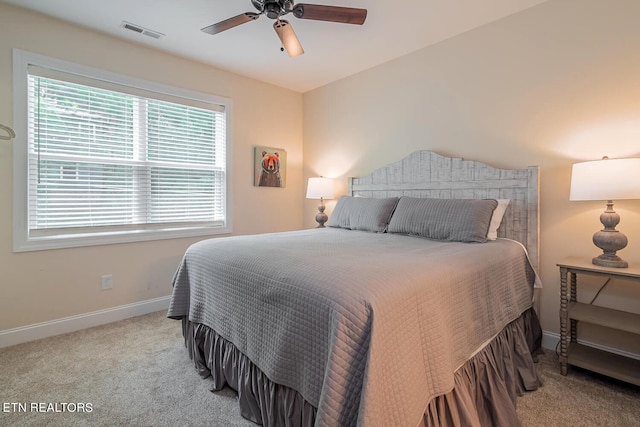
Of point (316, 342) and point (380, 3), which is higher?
point (380, 3)

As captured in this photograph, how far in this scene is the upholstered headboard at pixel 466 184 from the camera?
91.9 inches

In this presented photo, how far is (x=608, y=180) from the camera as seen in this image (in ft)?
5.79

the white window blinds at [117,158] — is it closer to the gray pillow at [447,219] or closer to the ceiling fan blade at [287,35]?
the ceiling fan blade at [287,35]

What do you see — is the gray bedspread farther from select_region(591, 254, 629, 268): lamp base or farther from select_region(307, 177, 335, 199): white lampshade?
select_region(307, 177, 335, 199): white lampshade

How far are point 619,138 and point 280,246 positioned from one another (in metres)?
2.30

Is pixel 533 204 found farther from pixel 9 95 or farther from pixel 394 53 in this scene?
pixel 9 95

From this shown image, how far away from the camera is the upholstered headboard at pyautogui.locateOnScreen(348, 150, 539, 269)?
2.33 meters

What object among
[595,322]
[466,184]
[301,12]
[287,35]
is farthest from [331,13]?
[595,322]

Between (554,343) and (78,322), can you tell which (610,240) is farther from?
(78,322)

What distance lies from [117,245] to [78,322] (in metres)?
0.69

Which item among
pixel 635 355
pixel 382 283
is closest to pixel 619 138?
pixel 635 355

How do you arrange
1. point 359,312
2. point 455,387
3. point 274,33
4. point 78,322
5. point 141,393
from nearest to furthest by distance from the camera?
point 359,312, point 455,387, point 141,393, point 78,322, point 274,33

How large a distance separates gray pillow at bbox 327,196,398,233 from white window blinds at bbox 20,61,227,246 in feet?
4.60

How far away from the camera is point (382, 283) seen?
1.21 metres
